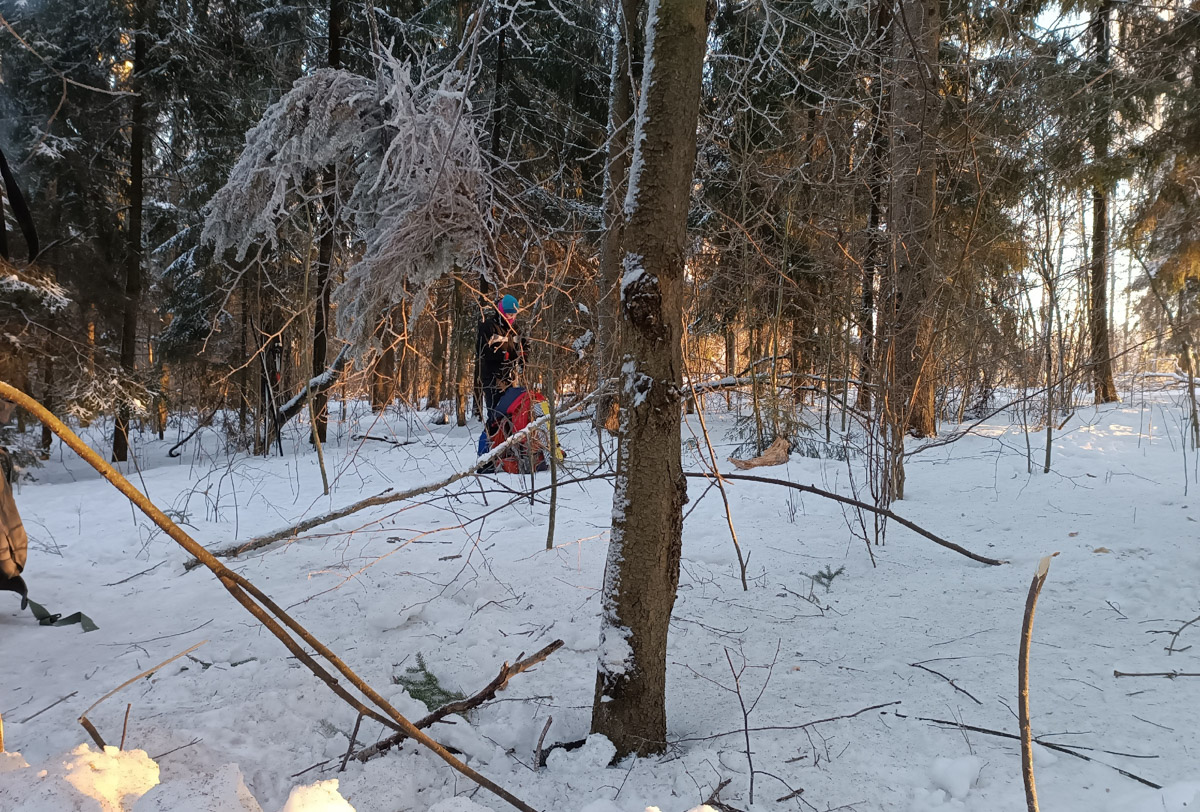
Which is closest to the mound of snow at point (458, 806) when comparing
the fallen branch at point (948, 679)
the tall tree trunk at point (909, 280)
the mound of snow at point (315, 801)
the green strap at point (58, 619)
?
the mound of snow at point (315, 801)

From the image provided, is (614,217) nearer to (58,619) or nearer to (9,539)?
(9,539)

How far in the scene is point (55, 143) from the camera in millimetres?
8977

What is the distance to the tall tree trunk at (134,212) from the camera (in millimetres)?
9000

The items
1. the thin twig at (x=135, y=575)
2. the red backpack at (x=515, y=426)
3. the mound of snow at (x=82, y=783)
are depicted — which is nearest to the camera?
the mound of snow at (x=82, y=783)

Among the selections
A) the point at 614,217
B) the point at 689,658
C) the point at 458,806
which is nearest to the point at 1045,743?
the point at 689,658

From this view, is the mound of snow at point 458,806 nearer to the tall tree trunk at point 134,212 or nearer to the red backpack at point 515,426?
the red backpack at point 515,426

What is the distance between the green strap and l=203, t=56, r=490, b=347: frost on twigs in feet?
8.36

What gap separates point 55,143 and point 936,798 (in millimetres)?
12735

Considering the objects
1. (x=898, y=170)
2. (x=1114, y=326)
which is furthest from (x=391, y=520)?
(x=1114, y=326)

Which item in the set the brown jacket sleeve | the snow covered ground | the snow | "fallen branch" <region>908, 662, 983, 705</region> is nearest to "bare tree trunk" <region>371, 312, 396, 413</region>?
the snow covered ground

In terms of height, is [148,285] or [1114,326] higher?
[148,285]

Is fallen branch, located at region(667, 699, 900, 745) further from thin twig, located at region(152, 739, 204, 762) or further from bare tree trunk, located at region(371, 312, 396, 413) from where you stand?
bare tree trunk, located at region(371, 312, 396, 413)

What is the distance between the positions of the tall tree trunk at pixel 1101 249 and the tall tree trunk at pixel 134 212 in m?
12.3

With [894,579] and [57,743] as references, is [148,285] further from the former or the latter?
[894,579]
